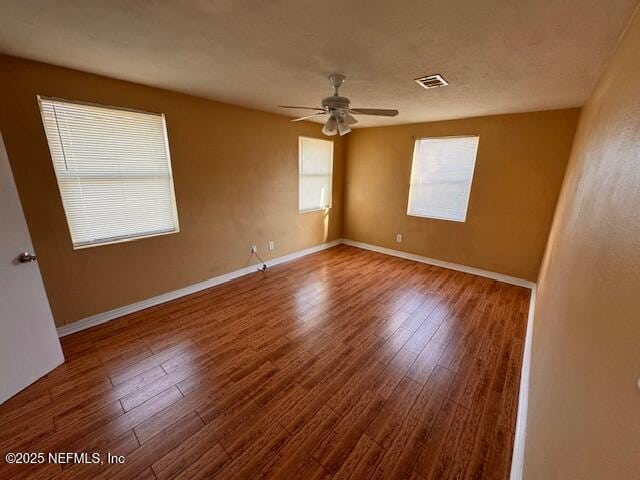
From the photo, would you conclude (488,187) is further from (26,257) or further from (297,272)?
(26,257)

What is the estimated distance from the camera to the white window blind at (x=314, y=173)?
431 centimetres

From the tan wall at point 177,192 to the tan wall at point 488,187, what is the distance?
51.5 inches

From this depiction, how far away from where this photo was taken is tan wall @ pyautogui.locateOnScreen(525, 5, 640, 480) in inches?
22.2

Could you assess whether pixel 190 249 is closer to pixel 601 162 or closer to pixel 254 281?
pixel 254 281

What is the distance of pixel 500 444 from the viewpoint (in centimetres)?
149

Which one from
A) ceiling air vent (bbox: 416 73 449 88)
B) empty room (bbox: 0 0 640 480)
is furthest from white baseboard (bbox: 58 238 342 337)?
ceiling air vent (bbox: 416 73 449 88)

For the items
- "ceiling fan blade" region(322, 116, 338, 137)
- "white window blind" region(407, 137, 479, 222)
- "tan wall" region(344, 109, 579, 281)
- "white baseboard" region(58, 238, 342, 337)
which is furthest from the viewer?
"white window blind" region(407, 137, 479, 222)

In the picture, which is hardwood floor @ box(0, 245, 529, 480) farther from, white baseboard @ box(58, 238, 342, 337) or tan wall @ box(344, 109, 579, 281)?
tan wall @ box(344, 109, 579, 281)

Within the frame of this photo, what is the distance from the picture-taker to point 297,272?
3.93 m

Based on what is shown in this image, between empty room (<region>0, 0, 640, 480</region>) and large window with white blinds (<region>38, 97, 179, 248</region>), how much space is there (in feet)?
0.06

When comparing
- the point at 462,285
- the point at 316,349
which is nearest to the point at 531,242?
the point at 462,285

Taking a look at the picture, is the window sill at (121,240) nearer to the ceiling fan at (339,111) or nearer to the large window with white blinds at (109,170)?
the large window with white blinds at (109,170)

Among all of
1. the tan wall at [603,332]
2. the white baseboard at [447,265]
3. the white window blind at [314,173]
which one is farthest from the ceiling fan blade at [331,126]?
the white baseboard at [447,265]

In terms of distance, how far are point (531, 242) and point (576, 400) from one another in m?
3.31
